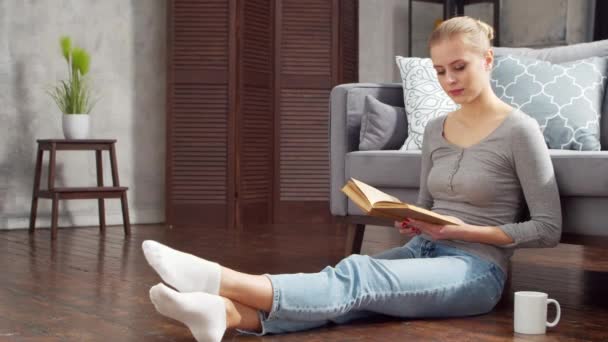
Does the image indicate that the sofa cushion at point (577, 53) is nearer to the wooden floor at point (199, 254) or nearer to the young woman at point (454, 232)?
the wooden floor at point (199, 254)

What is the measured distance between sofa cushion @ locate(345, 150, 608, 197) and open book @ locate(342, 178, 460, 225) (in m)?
0.53

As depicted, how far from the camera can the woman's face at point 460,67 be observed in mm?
2223

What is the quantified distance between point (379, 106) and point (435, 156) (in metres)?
0.95

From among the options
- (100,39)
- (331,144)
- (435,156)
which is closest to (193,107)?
(100,39)

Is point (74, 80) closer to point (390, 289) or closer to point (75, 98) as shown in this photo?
point (75, 98)

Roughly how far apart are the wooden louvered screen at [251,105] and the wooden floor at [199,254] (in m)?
0.33

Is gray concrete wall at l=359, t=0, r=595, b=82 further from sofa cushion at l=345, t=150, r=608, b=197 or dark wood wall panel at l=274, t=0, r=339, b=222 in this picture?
sofa cushion at l=345, t=150, r=608, b=197

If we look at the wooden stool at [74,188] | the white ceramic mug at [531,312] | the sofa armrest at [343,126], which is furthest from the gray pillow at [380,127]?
the wooden stool at [74,188]

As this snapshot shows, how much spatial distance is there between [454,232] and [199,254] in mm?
1781

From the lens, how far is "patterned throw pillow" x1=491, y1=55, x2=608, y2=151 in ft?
9.70

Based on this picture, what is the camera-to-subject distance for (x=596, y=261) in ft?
12.0

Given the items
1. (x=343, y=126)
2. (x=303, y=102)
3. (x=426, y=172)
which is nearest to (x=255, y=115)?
(x=303, y=102)

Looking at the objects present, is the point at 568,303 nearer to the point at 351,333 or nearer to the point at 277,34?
the point at 351,333

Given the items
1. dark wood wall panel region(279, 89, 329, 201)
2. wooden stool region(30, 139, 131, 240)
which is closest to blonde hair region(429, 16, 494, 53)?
wooden stool region(30, 139, 131, 240)
